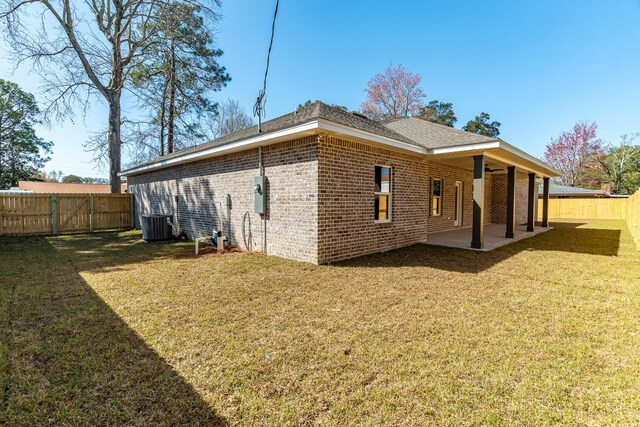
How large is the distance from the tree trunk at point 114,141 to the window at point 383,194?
14742 mm

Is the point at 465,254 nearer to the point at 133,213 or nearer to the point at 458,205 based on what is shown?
the point at 458,205

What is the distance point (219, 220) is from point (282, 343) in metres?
7.03

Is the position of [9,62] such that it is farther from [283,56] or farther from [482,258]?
[482,258]

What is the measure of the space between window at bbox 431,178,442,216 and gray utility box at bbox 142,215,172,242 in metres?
10.2

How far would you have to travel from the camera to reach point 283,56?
8070mm

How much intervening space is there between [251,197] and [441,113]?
29170mm

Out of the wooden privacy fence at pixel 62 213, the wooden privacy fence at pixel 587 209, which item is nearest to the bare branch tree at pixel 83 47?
the wooden privacy fence at pixel 62 213

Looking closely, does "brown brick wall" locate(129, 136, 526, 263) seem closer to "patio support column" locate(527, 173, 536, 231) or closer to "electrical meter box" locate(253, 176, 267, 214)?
"electrical meter box" locate(253, 176, 267, 214)

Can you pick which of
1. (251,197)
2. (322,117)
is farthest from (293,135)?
(251,197)

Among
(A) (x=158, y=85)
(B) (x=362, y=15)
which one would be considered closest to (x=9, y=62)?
(A) (x=158, y=85)

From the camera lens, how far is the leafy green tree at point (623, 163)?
116 feet

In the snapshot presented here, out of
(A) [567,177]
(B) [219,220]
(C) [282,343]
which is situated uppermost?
(A) [567,177]

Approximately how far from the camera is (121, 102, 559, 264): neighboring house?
652 centimetres

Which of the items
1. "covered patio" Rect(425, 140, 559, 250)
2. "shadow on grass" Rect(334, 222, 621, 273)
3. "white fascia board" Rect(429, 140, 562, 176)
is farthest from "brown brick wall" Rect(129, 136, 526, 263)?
"covered patio" Rect(425, 140, 559, 250)
